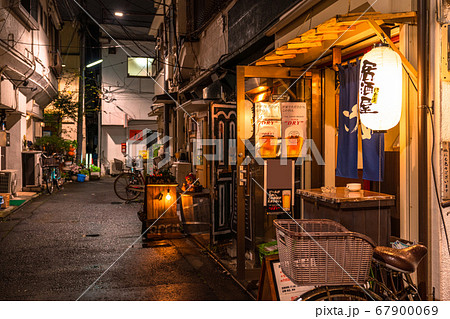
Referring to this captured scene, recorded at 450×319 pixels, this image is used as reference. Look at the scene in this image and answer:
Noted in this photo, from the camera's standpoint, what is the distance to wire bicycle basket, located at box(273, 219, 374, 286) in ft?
13.4

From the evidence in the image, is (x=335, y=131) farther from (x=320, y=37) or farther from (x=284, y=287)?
(x=284, y=287)

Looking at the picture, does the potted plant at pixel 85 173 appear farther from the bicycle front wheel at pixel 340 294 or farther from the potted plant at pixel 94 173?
the bicycle front wheel at pixel 340 294

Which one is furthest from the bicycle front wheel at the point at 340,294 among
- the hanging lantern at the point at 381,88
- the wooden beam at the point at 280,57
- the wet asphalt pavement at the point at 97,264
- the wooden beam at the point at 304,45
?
the wooden beam at the point at 280,57

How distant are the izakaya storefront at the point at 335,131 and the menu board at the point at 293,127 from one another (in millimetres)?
20

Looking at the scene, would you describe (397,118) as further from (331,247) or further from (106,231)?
(106,231)

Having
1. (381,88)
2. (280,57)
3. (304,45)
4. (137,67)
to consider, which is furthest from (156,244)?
(137,67)

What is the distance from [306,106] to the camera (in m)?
8.16

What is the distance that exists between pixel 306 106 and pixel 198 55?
10.0 metres

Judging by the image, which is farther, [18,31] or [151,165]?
[151,165]

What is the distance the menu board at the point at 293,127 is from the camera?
7.84 metres

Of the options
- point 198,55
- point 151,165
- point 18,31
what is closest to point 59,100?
point 151,165

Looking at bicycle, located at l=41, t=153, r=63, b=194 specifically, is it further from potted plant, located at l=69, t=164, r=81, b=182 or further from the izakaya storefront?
the izakaya storefront

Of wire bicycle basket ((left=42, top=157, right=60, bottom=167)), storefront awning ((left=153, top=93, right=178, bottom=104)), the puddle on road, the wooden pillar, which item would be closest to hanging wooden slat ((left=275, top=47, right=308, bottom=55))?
the wooden pillar

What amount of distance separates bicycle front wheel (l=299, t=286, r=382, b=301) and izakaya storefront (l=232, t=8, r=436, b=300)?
0.99 m
